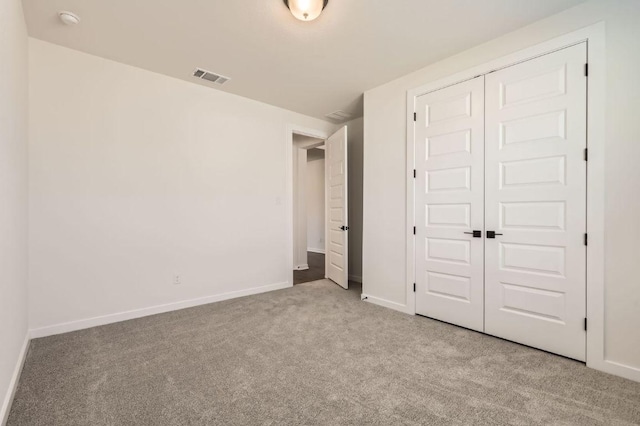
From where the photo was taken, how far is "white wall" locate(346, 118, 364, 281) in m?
4.83

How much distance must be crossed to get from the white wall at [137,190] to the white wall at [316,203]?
4050 mm

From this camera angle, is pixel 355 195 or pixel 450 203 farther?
pixel 355 195

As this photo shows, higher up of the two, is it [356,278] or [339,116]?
[339,116]

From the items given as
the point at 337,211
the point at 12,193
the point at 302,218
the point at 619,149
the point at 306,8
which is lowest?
the point at 302,218

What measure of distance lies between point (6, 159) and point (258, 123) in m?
2.78

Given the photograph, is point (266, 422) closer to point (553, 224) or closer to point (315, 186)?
point (553, 224)

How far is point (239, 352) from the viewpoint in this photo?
235 cm

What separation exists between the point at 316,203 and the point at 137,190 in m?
5.68

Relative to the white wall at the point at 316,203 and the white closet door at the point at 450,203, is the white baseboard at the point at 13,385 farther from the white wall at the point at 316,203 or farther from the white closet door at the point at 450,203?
the white wall at the point at 316,203

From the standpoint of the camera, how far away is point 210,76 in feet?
11.0

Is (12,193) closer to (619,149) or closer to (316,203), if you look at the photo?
(619,149)

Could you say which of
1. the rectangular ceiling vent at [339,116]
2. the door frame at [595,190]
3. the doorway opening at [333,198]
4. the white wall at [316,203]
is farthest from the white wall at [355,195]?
the white wall at [316,203]

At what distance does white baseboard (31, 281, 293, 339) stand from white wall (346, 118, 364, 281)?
1522 mm

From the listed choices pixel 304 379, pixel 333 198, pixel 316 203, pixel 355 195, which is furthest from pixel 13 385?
pixel 316 203
